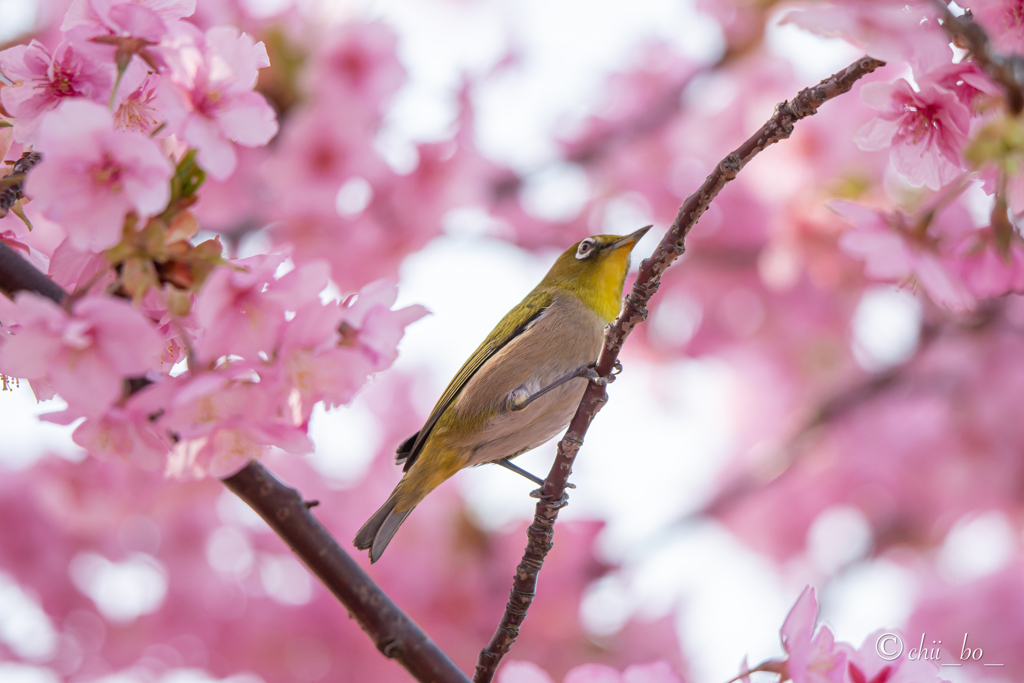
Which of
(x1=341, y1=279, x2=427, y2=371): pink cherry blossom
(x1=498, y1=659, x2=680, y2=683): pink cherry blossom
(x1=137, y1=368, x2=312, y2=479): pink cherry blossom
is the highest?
(x1=341, y1=279, x2=427, y2=371): pink cherry blossom

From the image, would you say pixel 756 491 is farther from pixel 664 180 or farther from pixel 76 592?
pixel 76 592

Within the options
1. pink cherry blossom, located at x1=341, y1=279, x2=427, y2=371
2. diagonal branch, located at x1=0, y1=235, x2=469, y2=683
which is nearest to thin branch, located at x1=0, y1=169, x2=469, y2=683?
diagonal branch, located at x1=0, y1=235, x2=469, y2=683

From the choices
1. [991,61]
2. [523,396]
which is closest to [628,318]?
[991,61]

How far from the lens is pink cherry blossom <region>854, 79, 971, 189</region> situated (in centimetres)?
180

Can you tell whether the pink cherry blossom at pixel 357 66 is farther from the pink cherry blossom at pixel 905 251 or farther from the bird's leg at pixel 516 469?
the pink cherry blossom at pixel 905 251

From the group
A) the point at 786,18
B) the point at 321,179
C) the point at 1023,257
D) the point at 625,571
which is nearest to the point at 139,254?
the point at 786,18

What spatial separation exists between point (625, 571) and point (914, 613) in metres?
2.61

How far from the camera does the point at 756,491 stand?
5.94m

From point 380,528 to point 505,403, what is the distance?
2.38 feet

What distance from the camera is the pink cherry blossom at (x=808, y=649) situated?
5.99 ft

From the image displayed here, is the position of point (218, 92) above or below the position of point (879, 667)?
above

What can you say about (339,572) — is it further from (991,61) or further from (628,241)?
(628,241)

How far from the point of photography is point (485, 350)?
3723mm

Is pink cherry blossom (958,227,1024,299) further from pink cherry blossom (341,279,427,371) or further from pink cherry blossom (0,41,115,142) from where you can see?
pink cherry blossom (0,41,115,142)
